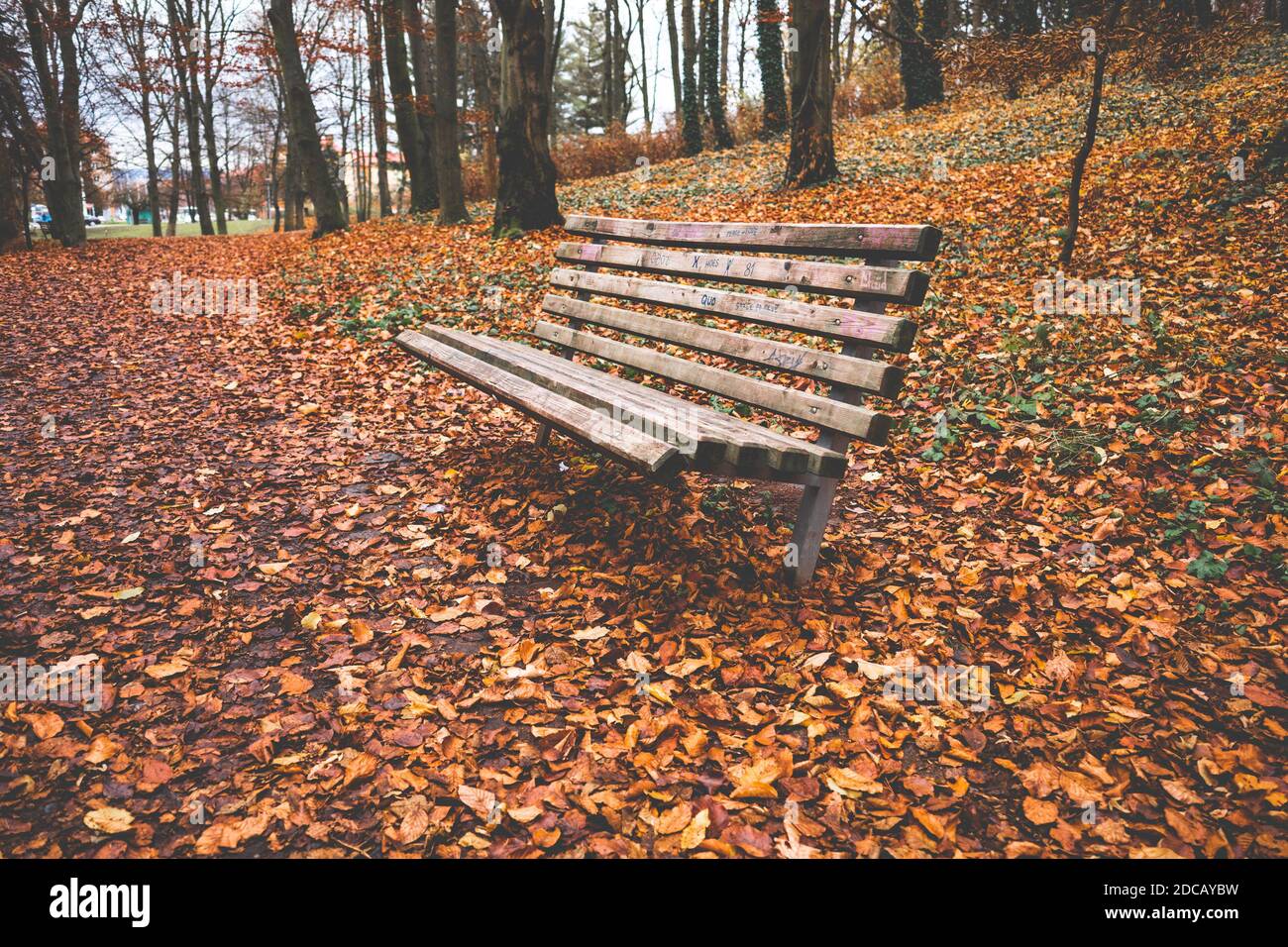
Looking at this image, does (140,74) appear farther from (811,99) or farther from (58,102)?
(811,99)

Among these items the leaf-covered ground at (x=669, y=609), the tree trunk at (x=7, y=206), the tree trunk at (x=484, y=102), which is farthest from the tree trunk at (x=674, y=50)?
the leaf-covered ground at (x=669, y=609)

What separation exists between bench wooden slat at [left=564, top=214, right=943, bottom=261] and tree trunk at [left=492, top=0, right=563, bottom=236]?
5.86m

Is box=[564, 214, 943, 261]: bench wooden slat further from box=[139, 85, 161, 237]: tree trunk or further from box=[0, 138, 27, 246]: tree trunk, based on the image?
box=[139, 85, 161, 237]: tree trunk

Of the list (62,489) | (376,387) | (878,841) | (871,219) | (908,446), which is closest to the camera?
(878,841)

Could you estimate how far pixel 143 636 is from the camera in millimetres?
2619

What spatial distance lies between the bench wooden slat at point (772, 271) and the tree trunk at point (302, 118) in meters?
10.5

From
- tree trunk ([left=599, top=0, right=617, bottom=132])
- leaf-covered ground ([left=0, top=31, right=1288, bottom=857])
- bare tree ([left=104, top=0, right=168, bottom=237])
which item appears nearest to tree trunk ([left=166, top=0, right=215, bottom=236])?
bare tree ([left=104, top=0, right=168, bottom=237])

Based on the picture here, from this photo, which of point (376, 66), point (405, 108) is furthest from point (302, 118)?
point (376, 66)

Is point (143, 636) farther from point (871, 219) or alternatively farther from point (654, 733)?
point (871, 219)

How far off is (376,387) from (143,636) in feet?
9.81

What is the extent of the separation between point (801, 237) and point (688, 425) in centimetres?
96

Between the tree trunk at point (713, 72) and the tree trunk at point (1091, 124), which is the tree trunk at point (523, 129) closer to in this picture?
the tree trunk at point (1091, 124)

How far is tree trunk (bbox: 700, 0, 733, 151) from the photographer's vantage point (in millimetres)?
17062
